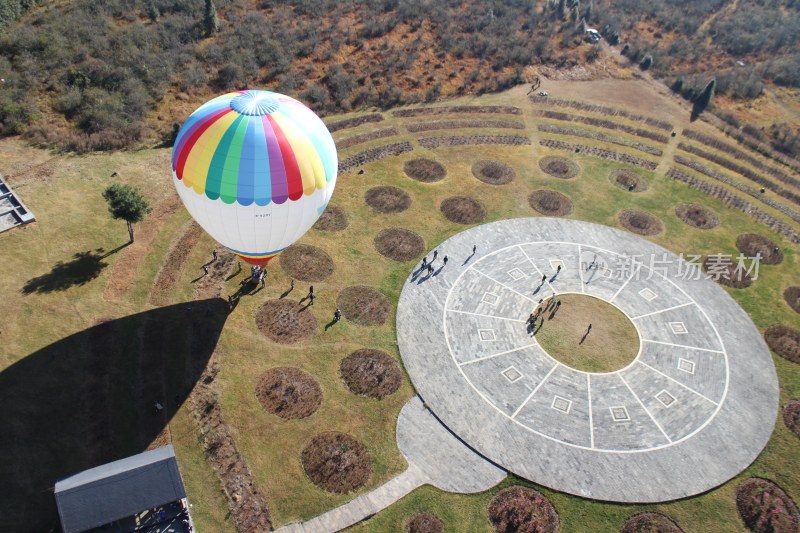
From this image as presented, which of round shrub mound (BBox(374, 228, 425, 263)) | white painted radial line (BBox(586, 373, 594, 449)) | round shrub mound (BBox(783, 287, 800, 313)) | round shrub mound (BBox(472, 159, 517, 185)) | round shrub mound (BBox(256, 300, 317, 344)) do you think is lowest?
round shrub mound (BBox(783, 287, 800, 313))

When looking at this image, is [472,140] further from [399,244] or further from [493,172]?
[399,244]

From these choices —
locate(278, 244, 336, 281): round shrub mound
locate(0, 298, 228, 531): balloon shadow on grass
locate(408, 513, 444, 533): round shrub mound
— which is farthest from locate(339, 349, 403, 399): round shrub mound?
locate(0, 298, 228, 531): balloon shadow on grass

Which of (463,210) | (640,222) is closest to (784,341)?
(640,222)

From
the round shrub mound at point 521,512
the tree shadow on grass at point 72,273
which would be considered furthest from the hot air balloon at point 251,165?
the round shrub mound at point 521,512

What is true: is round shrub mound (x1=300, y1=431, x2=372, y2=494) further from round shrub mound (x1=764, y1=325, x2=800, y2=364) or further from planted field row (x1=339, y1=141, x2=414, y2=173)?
round shrub mound (x1=764, y1=325, x2=800, y2=364)

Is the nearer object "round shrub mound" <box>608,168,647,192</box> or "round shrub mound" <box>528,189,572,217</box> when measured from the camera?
"round shrub mound" <box>528,189,572,217</box>

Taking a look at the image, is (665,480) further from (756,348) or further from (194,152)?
(194,152)

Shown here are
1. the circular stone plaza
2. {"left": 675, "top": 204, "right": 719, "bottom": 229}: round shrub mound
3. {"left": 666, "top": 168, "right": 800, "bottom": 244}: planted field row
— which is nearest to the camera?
the circular stone plaza
